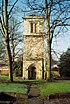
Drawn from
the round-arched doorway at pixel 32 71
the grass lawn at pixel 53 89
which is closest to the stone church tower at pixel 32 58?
the round-arched doorway at pixel 32 71

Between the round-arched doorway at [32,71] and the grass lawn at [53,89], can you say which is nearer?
the grass lawn at [53,89]

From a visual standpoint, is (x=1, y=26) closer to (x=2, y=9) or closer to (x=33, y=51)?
(x=2, y=9)

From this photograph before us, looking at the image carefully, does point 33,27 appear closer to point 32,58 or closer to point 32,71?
point 32,58

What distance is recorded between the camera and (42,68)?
5731 centimetres

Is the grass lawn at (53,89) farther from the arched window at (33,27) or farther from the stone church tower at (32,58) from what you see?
the arched window at (33,27)

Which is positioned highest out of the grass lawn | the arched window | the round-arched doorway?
the arched window

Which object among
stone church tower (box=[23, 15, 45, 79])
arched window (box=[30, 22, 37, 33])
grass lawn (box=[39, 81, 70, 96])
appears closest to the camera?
grass lawn (box=[39, 81, 70, 96])

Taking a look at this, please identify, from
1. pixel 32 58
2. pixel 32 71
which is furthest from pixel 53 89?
pixel 32 71

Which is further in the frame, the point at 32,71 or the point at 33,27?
the point at 32,71

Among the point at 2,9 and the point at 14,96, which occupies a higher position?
the point at 2,9

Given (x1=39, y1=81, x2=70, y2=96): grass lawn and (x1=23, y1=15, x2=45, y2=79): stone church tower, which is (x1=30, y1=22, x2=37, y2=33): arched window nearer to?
(x1=23, y1=15, x2=45, y2=79): stone church tower

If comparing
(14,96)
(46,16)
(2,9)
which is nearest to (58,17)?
(46,16)

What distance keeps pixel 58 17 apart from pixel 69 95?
593 inches

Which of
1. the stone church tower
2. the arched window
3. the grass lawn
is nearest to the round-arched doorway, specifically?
the stone church tower
